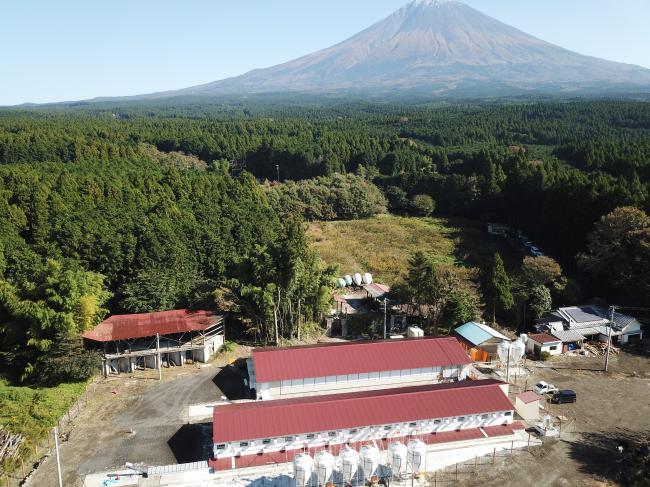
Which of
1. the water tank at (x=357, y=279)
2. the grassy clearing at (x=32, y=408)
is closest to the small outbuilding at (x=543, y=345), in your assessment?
→ the water tank at (x=357, y=279)

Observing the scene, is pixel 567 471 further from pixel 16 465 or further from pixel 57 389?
pixel 57 389

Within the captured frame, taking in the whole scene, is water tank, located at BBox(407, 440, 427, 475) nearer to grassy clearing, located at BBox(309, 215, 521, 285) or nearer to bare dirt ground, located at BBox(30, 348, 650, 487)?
bare dirt ground, located at BBox(30, 348, 650, 487)

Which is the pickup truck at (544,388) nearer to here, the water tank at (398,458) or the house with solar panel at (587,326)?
the house with solar panel at (587,326)

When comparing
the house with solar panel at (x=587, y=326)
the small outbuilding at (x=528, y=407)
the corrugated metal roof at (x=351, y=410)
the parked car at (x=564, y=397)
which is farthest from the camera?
the house with solar panel at (x=587, y=326)

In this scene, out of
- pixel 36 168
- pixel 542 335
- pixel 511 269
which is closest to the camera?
pixel 542 335

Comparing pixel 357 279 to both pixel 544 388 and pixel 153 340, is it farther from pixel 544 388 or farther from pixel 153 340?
pixel 544 388

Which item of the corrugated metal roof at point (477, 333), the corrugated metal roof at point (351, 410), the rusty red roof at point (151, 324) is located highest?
the rusty red roof at point (151, 324)

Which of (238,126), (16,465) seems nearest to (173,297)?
(16,465)
